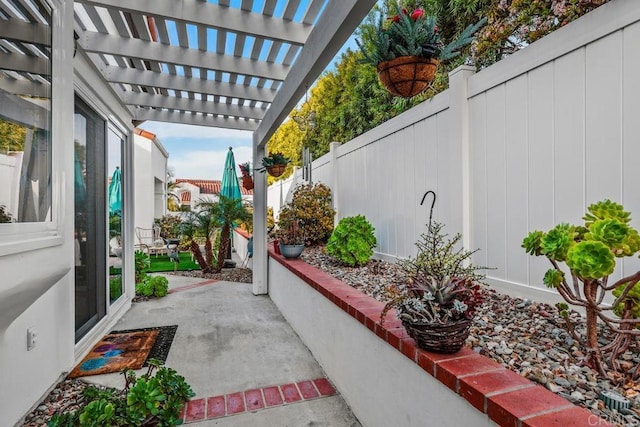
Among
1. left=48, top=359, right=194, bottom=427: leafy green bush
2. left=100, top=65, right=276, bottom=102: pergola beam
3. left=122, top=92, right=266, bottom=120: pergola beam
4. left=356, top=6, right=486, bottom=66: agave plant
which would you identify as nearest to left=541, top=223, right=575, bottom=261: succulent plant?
left=356, top=6, right=486, bottom=66: agave plant

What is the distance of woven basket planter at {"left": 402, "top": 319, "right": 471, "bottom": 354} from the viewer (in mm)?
1532

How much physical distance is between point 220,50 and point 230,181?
504 centimetres

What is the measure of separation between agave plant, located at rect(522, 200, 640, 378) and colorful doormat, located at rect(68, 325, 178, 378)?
10.4 feet

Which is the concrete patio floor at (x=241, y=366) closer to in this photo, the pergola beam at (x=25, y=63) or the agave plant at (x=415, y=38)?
the pergola beam at (x=25, y=63)

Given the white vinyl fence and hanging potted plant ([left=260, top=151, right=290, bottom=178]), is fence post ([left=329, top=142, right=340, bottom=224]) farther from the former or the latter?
the white vinyl fence

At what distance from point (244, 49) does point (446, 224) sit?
2984mm

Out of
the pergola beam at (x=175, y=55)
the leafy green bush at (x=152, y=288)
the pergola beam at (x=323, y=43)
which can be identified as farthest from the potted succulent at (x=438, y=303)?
the leafy green bush at (x=152, y=288)

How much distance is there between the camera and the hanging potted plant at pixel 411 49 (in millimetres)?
2119

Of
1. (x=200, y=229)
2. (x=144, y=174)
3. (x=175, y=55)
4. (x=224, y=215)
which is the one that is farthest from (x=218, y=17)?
(x=144, y=174)

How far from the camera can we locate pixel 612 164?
70.6 inches

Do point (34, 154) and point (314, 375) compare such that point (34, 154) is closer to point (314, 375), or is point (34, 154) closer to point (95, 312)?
point (95, 312)

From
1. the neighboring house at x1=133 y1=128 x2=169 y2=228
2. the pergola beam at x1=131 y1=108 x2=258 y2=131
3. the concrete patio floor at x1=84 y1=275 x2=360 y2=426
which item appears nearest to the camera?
the concrete patio floor at x1=84 y1=275 x2=360 y2=426

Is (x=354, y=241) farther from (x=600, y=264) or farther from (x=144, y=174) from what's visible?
(x=144, y=174)

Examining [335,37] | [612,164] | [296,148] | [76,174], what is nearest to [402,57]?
[335,37]
